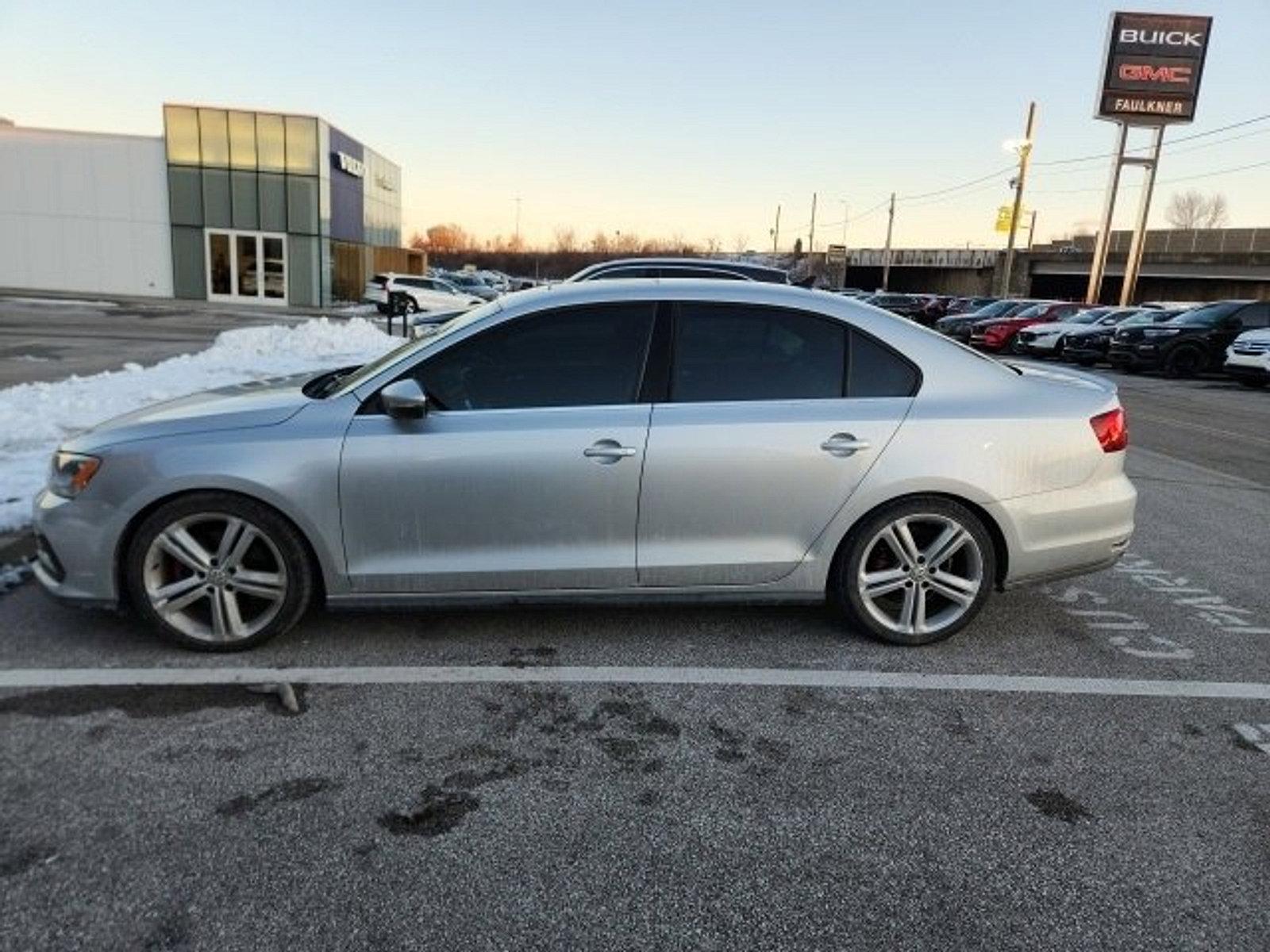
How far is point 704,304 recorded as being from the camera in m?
4.09

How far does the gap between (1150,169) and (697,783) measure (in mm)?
46868

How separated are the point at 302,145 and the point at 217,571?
3409 cm

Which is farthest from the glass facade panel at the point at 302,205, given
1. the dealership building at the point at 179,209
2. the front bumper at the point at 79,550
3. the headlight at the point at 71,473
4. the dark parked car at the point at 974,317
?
the front bumper at the point at 79,550

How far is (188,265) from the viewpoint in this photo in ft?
114

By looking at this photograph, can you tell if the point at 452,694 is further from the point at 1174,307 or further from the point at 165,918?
the point at 1174,307

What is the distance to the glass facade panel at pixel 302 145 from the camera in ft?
110

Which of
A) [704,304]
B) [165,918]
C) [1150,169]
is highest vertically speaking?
[1150,169]

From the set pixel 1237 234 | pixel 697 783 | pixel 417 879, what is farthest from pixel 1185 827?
pixel 1237 234

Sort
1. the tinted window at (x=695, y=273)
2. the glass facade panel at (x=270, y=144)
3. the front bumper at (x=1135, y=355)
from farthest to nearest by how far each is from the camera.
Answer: the glass facade panel at (x=270, y=144) < the front bumper at (x=1135, y=355) < the tinted window at (x=695, y=273)

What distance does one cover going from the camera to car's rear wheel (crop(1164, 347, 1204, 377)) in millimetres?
20562

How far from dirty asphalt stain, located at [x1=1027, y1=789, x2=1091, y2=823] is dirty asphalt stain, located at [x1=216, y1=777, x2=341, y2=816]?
89.0 inches

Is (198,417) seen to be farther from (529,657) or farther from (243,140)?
(243,140)

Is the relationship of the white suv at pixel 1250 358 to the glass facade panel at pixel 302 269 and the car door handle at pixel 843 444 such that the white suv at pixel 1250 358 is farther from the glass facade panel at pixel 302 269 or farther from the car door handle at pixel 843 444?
the glass facade panel at pixel 302 269

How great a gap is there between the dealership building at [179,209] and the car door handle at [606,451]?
3411 cm
